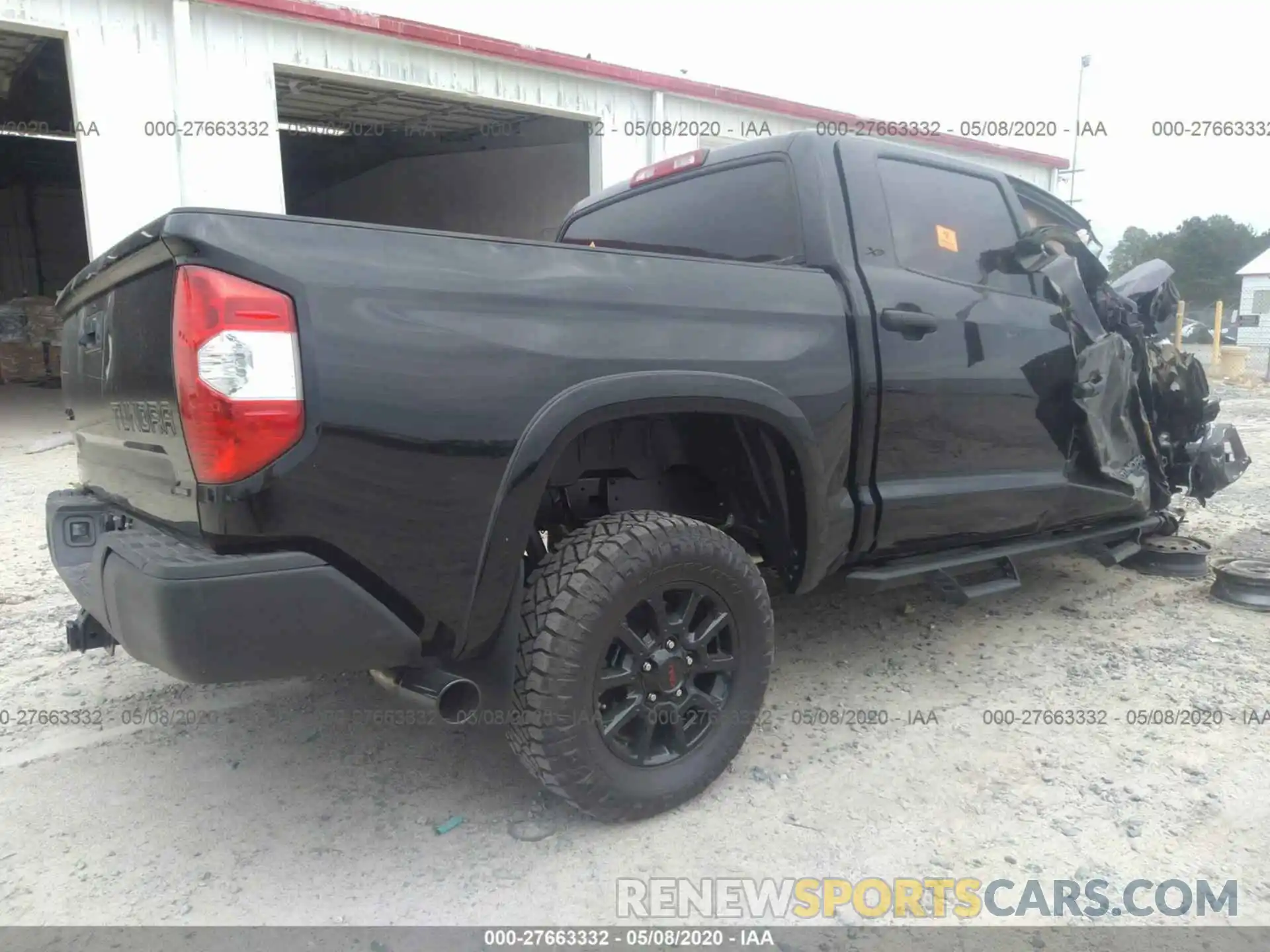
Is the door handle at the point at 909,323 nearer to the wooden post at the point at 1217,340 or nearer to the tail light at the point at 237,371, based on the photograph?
the tail light at the point at 237,371

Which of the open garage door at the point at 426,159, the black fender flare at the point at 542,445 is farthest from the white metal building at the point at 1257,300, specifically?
the black fender flare at the point at 542,445

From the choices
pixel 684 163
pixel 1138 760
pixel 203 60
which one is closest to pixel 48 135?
pixel 203 60

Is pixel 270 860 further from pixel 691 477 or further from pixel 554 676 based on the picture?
pixel 691 477

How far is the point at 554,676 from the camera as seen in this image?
221 cm

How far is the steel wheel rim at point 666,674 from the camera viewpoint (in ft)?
7.81

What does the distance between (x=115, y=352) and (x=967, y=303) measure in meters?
2.81

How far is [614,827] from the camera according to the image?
246cm

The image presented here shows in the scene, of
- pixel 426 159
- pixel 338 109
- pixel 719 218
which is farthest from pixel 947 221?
pixel 426 159

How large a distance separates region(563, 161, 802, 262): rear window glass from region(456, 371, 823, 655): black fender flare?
874 millimetres

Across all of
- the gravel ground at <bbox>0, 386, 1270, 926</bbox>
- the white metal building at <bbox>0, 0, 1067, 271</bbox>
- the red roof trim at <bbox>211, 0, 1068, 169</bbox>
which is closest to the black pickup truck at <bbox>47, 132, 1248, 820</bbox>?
the gravel ground at <bbox>0, 386, 1270, 926</bbox>

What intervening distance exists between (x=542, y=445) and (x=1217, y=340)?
18779 mm

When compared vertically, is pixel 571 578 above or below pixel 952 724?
above

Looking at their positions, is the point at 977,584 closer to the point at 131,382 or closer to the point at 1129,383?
the point at 1129,383

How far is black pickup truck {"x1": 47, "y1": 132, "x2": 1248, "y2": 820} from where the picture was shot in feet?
6.17
